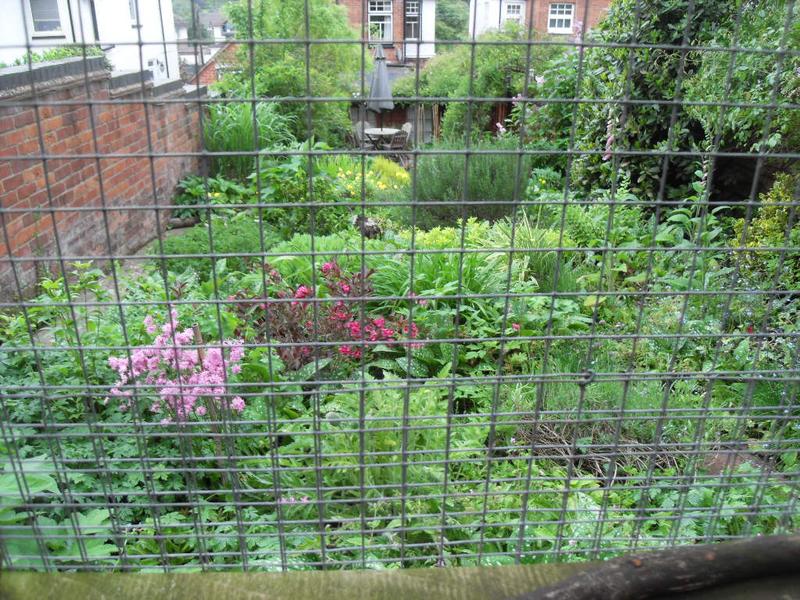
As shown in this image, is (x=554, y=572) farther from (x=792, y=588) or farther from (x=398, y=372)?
(x=398, y=372)

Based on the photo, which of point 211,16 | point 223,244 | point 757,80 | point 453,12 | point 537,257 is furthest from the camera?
point 223,244

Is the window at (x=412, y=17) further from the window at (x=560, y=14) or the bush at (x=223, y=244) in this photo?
the bush at (x=223, y=244)

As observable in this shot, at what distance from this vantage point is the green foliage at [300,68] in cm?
870

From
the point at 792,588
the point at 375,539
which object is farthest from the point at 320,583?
the point at 792,588

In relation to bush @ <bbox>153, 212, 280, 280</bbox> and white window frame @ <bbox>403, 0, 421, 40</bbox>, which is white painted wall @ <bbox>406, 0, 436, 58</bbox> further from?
bush @ <bbox>153, 212, 280, 280</bbox>

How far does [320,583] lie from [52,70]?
401 centimetres

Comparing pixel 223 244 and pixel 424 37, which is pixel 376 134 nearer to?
pixel 223 244

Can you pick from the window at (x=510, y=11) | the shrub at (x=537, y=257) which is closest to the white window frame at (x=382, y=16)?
the window at (x=510, y=11)

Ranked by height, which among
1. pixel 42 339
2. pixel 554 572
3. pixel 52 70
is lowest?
pixel 42 339

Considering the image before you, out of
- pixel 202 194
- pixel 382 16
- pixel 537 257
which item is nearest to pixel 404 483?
pixel 382 16

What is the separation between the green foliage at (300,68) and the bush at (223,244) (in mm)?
2590

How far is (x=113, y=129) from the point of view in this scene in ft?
17.0

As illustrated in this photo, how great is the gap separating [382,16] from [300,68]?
8.78m

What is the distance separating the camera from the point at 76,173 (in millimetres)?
4648
